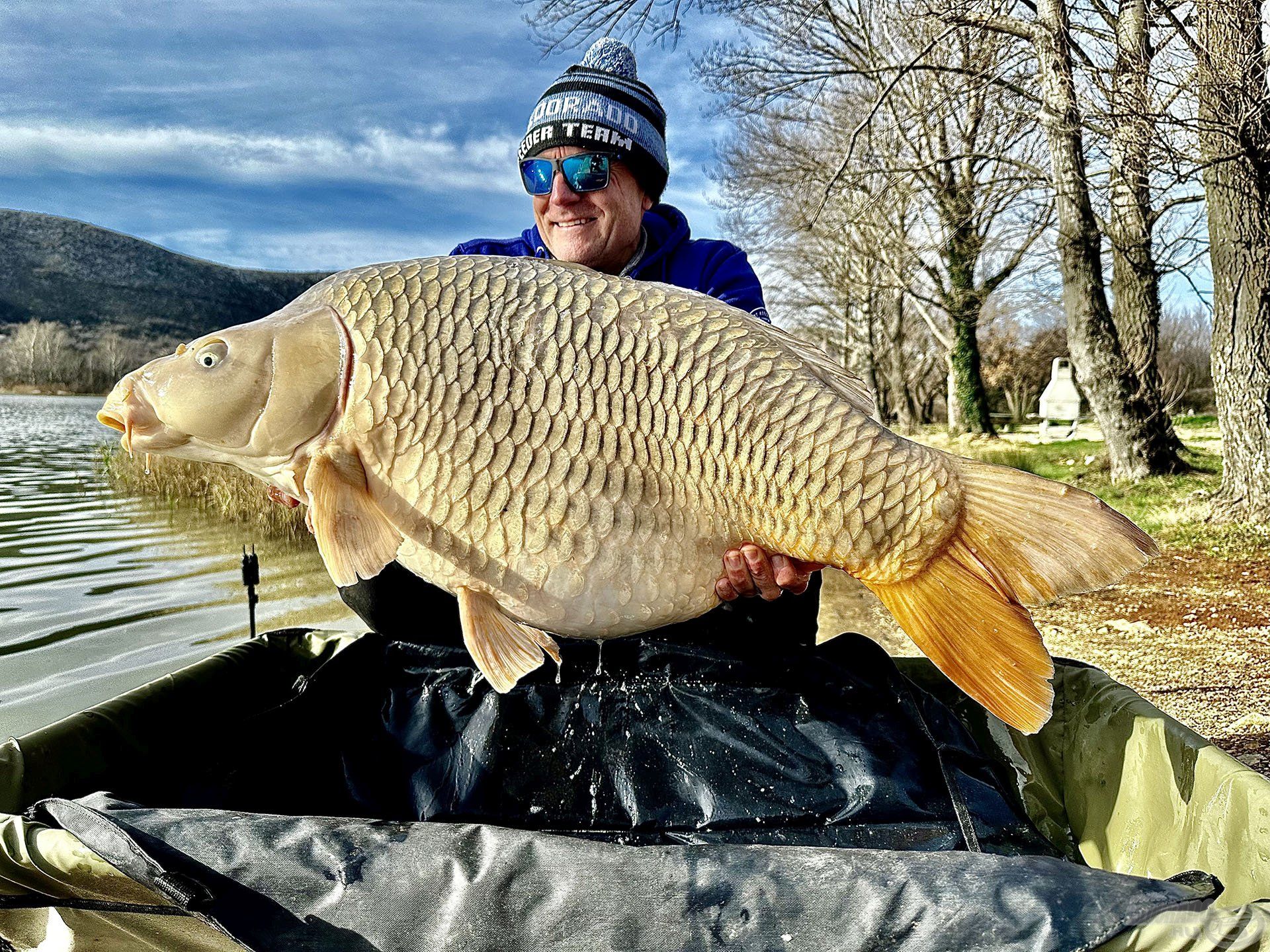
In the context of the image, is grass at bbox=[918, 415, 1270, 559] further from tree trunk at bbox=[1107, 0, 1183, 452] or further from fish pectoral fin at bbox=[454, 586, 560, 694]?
fish pectoral fin at bbox=[454, 586, 560, 694]

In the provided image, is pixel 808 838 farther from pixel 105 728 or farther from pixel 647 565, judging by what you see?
pixel 105 728

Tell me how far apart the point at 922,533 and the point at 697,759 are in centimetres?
49

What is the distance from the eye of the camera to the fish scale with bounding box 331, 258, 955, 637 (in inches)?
45.1

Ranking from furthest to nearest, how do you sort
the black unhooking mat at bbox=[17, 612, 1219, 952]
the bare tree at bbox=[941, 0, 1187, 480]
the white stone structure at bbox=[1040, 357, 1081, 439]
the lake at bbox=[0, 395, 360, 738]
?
the white stone structure at bbox=[1040, 357, 1081, 439]
the bare tree at bbox=[941, 0, 1187, 480]
the lake at bbox=[0, 395, 360, 738]
the black unhooking mat at bbox=[17, 612, 1219, 952]

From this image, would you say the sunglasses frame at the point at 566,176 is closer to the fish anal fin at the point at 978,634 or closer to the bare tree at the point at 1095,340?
the fish anal fin at the point at 978,634

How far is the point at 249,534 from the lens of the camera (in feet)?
20.8

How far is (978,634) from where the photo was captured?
114 cm

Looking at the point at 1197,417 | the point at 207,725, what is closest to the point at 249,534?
the point at 207,725

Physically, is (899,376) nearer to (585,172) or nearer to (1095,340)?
(1095,340)

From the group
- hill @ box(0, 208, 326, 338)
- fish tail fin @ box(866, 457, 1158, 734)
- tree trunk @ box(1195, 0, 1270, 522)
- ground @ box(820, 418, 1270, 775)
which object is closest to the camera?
fish tail fin @ box(866, 457, 1158, 734)

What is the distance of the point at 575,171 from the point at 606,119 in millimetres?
134

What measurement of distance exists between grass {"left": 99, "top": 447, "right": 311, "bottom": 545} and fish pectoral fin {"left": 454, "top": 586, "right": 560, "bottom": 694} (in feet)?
15.3

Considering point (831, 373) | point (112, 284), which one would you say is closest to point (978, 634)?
point (831, 373)

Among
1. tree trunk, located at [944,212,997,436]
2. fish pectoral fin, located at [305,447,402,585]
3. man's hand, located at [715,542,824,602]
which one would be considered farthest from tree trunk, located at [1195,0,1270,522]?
tree trunk, located at [944,212,997,436]
